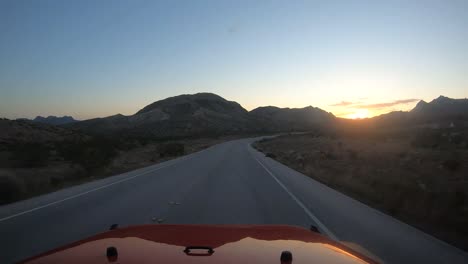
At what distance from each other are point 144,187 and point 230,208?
6356mm

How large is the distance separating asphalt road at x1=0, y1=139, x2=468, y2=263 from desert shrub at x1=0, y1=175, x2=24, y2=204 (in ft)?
6.39

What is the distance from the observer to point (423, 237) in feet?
31.4

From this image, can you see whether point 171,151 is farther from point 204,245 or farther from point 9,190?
point 204,245

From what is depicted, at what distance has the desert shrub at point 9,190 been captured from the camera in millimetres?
17625

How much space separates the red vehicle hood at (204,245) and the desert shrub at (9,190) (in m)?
14.4

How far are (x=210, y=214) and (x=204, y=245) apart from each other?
773 centimetres

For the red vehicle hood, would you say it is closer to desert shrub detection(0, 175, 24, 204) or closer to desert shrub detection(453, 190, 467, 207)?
desert shrub detection(453, 190, 467, 207)

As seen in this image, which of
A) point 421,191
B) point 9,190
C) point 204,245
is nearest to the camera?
point 204,245

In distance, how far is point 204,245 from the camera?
396 cm

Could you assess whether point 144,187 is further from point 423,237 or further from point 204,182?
point 423,237

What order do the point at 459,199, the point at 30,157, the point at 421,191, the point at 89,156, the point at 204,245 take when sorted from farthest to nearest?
the point at 30,157 < the point at 89,156 < the point at 421,191 < the point at 459,199 < the point at 204,245

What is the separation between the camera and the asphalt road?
338 inches

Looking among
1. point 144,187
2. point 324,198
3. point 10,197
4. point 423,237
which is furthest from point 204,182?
point 423,237

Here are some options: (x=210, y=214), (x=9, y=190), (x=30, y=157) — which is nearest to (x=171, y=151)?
(x=30, y=157)
